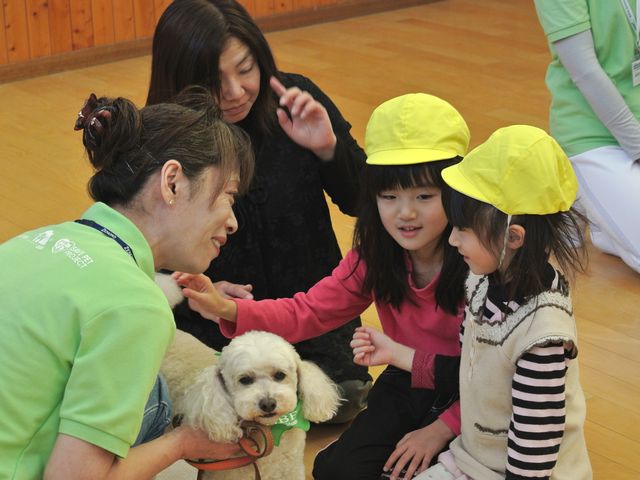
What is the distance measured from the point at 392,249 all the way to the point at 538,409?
507 millimetres

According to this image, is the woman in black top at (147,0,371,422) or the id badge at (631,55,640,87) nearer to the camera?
the woman in black top at (147,0,371,422)

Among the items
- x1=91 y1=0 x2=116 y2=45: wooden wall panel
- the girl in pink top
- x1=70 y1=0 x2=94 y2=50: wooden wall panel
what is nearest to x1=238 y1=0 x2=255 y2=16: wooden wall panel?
x1=91 y1=0 x2=116 y2=45: wooden wall panel

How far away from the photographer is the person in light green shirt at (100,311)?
4.22 feet

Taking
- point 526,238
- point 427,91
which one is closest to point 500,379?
point 526,238

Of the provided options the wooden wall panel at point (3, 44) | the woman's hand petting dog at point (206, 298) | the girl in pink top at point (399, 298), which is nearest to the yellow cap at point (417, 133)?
the girl in pink top at point (399, 298)

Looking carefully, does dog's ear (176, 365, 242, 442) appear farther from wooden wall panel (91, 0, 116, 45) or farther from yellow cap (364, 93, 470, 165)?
wooden wall panel (91, 0, 116, 45)

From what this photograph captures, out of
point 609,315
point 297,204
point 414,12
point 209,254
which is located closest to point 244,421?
point 209,254

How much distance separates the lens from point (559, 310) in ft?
5.19

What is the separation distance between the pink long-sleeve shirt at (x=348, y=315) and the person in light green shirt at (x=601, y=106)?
1259mm

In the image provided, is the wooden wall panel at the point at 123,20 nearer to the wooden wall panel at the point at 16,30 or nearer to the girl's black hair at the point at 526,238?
the wooden wall panel at the point at 16,30

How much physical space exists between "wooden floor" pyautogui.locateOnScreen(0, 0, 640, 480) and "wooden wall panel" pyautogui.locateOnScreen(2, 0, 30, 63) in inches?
6.0

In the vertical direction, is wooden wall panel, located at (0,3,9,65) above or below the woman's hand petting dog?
below

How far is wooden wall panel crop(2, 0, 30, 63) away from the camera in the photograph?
4.85 metres

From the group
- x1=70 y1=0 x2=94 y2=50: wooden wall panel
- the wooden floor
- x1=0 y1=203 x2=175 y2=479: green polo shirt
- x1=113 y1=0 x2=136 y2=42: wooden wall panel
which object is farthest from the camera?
x1=113 y1=0 x2=136 y2=42: wooden wall panel
